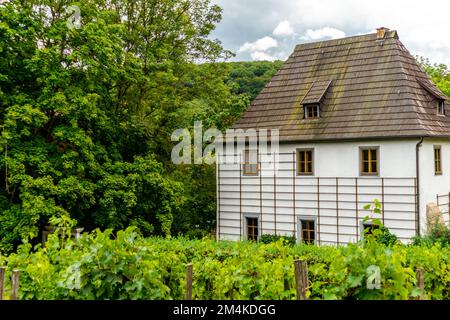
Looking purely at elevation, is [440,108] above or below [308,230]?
above

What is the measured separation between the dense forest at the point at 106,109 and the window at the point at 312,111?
13.4ft

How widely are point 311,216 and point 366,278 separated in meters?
15.4

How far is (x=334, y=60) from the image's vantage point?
22.9 meters

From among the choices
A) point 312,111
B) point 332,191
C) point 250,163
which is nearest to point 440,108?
point 312,111

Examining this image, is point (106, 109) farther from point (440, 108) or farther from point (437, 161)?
point (440, 108)

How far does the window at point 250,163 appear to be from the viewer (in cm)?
2261

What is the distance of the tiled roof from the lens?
1964cm

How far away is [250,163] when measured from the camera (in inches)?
894

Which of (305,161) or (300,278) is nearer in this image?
(300,278)

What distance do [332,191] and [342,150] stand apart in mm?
1577

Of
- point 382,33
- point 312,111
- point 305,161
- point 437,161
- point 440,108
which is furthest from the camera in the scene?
point 382,33

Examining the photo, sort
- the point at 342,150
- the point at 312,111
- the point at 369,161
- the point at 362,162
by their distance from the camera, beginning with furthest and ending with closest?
the point at 312,111, the point at 342,150, the point at 362,162, the point at 369,161

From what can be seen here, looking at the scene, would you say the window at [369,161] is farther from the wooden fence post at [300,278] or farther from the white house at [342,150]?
the wooden fence post at [300,278]
